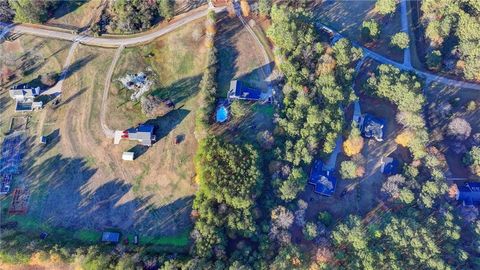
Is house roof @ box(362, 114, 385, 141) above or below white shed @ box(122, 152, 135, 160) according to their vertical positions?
below

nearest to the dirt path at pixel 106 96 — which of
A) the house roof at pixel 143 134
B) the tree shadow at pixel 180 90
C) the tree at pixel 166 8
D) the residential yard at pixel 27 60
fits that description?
the house roof at pixel 143 134

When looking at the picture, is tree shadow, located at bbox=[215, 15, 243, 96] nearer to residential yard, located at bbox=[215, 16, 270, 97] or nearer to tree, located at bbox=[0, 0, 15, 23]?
residential yard, located at bbox=[215, 16, 270, 97]

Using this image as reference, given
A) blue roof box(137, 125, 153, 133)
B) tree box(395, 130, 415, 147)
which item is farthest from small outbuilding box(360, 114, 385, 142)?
blue roof box(137, 125, 153, 133)

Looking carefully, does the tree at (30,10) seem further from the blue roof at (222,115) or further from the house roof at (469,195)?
the house roof at (469,195)

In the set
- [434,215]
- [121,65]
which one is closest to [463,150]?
[434,215]

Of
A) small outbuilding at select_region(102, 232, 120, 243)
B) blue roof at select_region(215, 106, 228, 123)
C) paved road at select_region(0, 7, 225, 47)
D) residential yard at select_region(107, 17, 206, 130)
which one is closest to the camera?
small outbuilding at select_region(102, 232, 120, 243)

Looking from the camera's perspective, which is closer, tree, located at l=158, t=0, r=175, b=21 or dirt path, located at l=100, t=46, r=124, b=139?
dirt path, located at l=100, t=46, r=124, b=139

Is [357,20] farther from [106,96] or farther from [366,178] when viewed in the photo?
[106,96]
